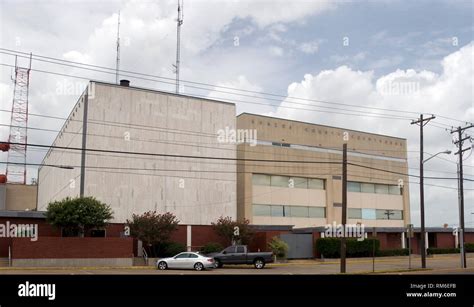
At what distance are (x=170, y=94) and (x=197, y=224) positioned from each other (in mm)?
12677

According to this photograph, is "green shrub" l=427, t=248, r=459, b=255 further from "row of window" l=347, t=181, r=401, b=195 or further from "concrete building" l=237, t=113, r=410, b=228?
"row of window" l=347, t=181, r=401, b=195

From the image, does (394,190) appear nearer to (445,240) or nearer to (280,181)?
(445,240)

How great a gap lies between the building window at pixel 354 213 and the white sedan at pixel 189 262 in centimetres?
3131

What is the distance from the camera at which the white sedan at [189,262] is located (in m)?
34.4

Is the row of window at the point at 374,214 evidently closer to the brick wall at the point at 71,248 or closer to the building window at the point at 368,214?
the building window at the point at 368,214

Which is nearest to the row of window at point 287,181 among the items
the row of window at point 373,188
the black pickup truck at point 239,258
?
the row of window at point 373,188

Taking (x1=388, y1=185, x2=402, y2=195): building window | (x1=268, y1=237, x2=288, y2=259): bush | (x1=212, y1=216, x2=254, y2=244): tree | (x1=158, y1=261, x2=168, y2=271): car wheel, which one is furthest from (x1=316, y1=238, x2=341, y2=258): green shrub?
(x1=388, y1=185, x2=402, y2=195): building window

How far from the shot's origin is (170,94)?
5003 cm

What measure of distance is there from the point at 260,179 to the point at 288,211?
5.05m

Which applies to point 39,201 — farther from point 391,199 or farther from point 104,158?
point 391,199

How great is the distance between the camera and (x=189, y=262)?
114 feet

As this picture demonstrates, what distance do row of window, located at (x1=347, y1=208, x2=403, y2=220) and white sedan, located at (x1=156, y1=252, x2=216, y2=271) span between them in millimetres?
31221

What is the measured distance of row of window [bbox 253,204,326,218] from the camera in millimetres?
55156
